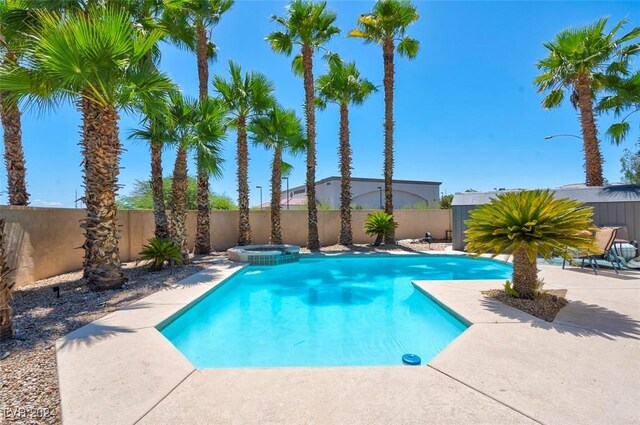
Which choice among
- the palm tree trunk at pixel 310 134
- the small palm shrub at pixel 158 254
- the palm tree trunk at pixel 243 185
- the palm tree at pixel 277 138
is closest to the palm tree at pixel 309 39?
the palm tree trunk at pixel 310 134

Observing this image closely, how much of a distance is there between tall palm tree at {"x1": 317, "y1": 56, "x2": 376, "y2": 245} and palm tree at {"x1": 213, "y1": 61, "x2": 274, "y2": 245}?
330 centimetres

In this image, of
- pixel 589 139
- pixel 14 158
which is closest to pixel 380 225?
pixel 589 139

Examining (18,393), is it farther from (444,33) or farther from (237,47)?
(444,33)

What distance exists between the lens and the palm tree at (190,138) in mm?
9008

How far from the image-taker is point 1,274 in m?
3.40

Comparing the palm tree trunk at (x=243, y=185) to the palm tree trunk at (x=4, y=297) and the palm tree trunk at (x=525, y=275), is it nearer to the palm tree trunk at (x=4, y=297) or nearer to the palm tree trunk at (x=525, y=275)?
the palm tree trunk at (x=4, y=297)

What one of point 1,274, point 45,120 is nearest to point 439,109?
point 45,120

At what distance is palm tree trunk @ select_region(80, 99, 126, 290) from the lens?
245 inches

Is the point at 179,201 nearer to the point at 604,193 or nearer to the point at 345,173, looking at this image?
the point at 345,173

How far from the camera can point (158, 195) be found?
9.48 meters

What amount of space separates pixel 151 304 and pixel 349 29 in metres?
14.5

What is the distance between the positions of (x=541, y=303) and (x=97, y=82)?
29.9ft

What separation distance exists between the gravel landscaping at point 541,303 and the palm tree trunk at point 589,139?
949cm

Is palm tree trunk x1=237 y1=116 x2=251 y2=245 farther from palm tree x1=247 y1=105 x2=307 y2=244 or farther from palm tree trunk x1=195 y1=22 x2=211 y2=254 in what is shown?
palm tree trunk x1=195 y1=22 x2=211 y2=254
